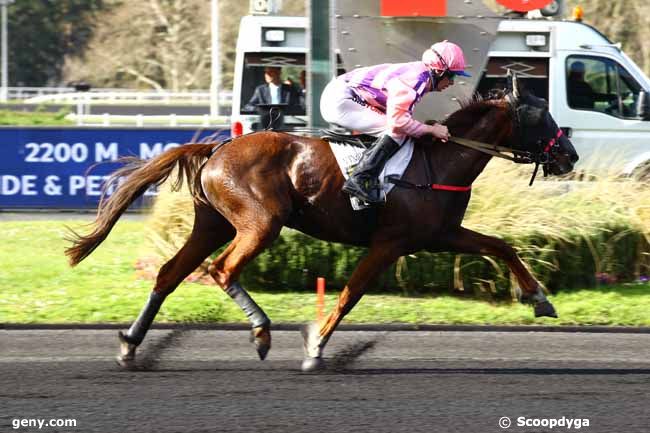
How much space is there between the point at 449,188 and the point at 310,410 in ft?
6.68

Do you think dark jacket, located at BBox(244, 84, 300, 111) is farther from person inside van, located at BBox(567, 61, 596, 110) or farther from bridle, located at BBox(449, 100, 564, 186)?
bridle, located at BBox(449, 100, 564, 186)

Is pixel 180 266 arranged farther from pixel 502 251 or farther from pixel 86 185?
pixel 86 185

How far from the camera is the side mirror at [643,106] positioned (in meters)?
15.0

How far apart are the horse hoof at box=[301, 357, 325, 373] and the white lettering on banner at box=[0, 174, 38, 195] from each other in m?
9.79

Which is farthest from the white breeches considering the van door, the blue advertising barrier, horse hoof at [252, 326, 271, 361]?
the blue advertising barrier

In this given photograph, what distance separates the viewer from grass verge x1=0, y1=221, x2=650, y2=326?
29.8 feet

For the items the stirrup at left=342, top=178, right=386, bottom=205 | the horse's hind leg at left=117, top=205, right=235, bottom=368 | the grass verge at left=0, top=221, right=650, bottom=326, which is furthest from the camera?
the grass verge at left=0, top=221, right=650, bottom=326

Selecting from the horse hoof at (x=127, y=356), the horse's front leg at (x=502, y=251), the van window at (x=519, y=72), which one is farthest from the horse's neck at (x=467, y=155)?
the van window at (x=519, y=72)

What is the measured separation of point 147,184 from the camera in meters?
7.75

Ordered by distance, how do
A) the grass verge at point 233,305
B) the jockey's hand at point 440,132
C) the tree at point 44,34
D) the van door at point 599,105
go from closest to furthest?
the jockey's hand at point 440,132 < the grass verge at point 233,305 < the van door at point 599,105 < the tree at point 44,34

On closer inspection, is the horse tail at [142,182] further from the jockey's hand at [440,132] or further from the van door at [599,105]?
the van door at [599,105]

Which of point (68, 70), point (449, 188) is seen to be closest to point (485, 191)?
point (449, 188)

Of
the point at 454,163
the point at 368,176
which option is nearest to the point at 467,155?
the point at 454,163

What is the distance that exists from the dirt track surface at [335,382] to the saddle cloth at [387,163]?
4.00 feet
